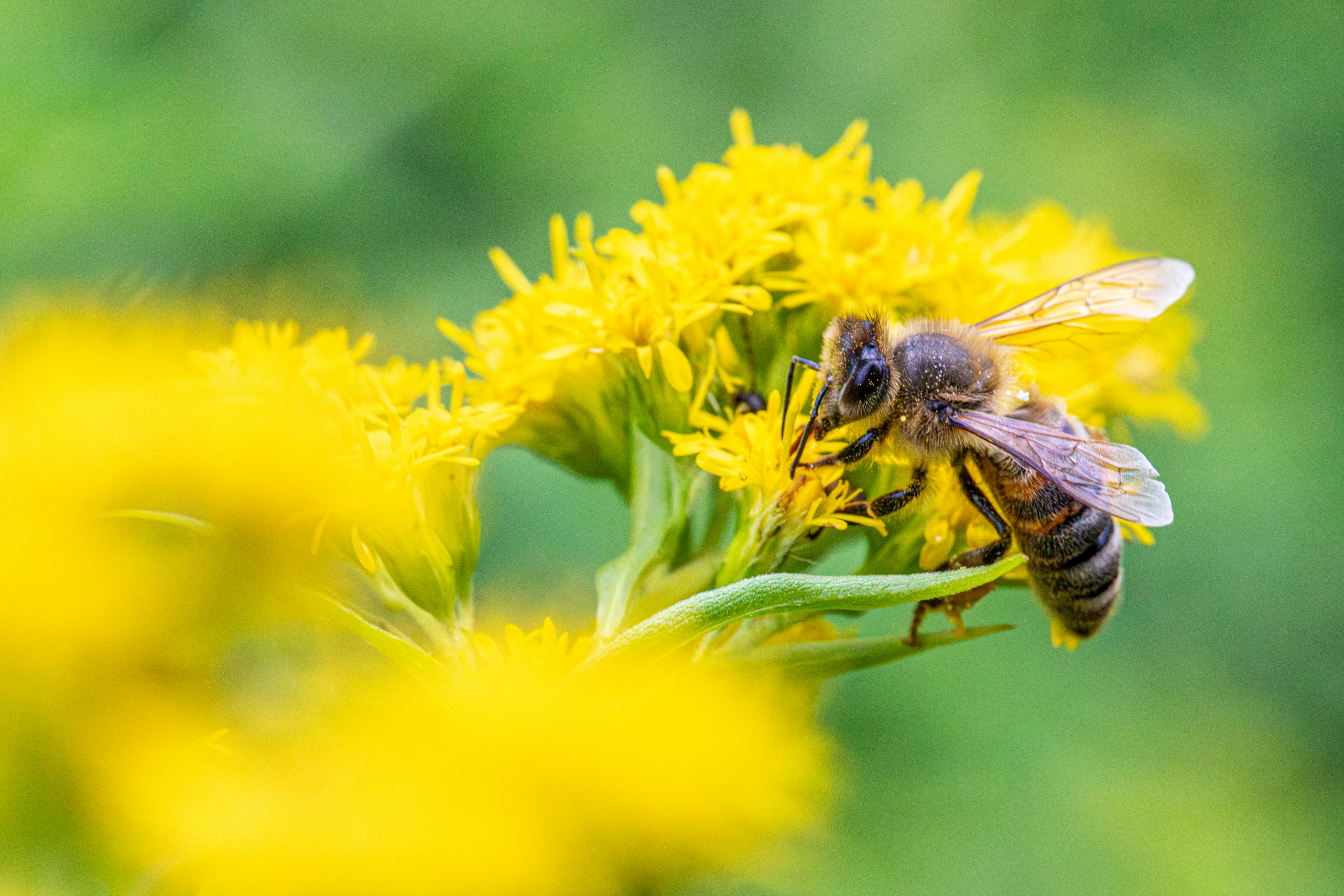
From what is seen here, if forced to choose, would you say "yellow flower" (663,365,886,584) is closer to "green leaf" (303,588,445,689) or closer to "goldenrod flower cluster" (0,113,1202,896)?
"goldenrod flower cluster" (0,113,1202,896)

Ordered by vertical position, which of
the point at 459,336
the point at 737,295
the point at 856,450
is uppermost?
the point at 459,336

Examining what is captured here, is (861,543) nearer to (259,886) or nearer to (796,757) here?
(796,757)

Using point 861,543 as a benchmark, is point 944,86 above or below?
above

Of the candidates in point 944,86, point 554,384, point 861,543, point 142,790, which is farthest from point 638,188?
point 142,790

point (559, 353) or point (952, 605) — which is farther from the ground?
point (559, 353)

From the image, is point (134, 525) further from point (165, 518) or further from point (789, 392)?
point (789, 392)

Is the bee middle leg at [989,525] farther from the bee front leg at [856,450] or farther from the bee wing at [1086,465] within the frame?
the bee front leg at [856,450]

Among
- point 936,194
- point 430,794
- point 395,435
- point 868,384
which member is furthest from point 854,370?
point 936,194
